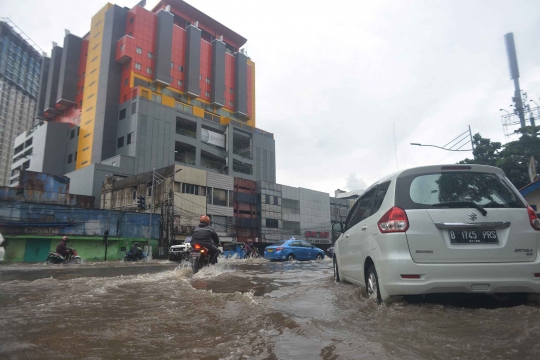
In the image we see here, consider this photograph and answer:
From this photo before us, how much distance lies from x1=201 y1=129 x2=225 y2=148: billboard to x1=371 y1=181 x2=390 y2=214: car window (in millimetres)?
55629

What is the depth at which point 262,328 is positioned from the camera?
289 cm

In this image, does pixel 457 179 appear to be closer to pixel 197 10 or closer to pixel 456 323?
pixel 456 323

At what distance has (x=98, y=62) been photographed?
2276 inches

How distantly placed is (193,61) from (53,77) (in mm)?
27418

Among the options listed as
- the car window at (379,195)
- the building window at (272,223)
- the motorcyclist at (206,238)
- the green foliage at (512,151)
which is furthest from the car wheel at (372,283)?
the building window at (272,223)

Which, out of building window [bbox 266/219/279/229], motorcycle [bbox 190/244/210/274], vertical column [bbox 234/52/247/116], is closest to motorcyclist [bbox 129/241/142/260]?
motorcycle [bbox 190/244/210/274]

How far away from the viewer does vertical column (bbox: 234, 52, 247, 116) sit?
69125 millimetres

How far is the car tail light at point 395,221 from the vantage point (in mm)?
3406

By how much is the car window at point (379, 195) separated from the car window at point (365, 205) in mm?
138

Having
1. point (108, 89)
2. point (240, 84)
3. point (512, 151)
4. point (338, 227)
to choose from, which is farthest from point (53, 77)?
point (338, 227)

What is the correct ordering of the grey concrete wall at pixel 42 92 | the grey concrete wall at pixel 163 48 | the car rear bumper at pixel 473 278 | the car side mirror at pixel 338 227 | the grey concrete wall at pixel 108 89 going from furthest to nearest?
the grey concrete wall at pixel 42 92 → the grey concrete wall at pixel 163 48 → the grey concrete wall at pixel 108 89 → the car side mirror at pixel 338 227 → the car rear bumper at pixel 473 278

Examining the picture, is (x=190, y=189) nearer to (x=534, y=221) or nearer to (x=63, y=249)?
(x=63, y=249)

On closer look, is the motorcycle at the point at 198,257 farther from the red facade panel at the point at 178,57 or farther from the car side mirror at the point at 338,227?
the red facade panel at the point at 178,57

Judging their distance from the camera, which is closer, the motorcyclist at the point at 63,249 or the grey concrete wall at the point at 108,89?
the motorcyclist at the point at 63,249
